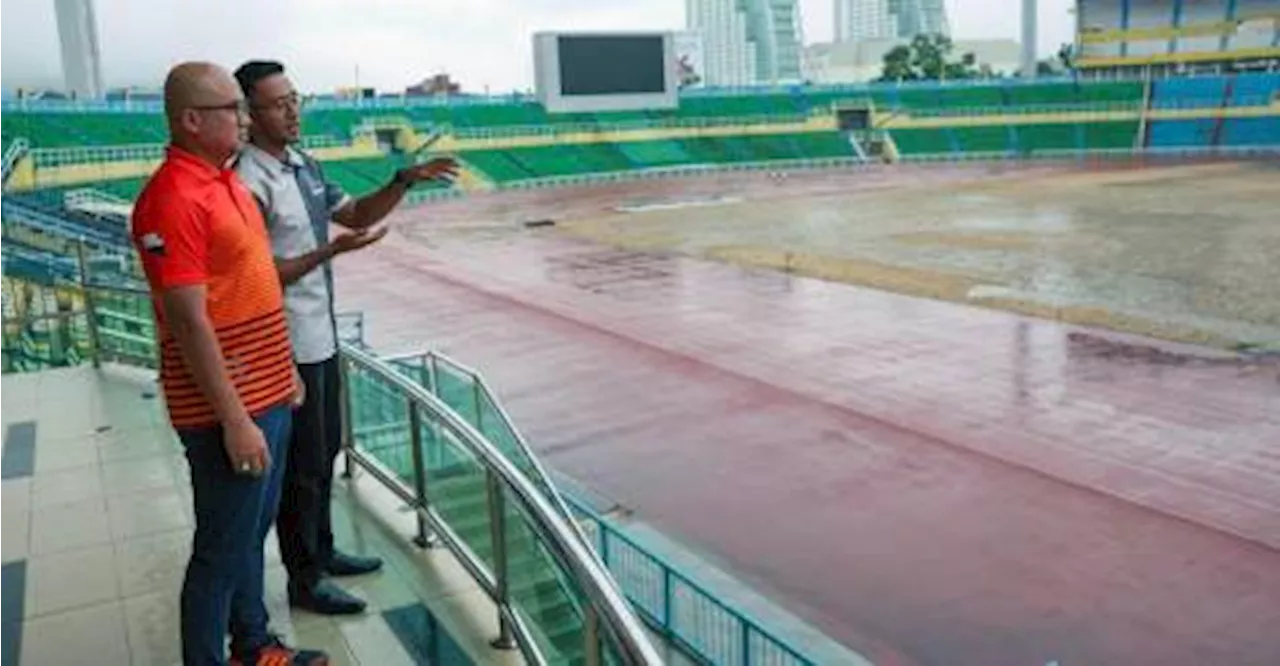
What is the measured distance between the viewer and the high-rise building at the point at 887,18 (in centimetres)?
14462

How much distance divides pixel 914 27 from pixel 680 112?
107 m

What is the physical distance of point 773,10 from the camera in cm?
13162

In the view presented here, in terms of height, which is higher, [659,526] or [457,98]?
[457,98]

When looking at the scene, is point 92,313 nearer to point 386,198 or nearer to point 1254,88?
point 386,198

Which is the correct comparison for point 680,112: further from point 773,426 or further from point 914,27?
point 914,27

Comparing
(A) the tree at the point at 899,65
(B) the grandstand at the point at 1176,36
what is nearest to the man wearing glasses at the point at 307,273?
(B) the grandstand at the point at 1176,36

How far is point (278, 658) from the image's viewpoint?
2.90 metres

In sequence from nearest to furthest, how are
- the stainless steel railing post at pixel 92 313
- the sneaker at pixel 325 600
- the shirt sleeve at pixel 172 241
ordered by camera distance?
the shirt sleeve at pixel 172 241, the sneaker at pixel 325 600, the stainless steel railing post at pixel 92 313

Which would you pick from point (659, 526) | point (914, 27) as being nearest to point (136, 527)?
point (659, 526)

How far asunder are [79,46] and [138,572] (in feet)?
92.3

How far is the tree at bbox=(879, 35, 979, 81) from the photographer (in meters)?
65.3

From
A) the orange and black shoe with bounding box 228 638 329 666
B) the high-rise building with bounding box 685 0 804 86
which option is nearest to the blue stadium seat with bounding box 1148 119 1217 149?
the orange and black shoe with bounding box 228 638 329 666

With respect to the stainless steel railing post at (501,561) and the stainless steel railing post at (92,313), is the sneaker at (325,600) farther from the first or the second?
the stainless steel railing post at (92,313)

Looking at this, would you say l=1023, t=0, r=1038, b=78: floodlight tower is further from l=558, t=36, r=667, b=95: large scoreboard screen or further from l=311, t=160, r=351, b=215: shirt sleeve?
l=311, t=160, r=351, b=215: shirt sleeve
